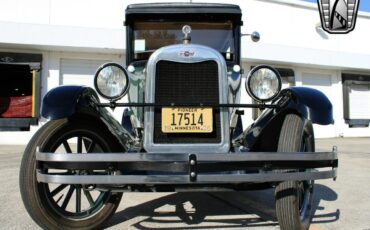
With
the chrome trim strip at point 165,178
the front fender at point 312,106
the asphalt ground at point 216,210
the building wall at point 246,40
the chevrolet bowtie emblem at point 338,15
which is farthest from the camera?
the chevrolet bowtie emblem at point 338,15

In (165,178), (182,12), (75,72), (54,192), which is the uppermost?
(75,72)

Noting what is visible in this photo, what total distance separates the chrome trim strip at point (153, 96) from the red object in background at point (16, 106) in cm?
1075

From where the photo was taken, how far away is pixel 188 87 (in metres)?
3.72

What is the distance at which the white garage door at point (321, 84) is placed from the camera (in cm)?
1741

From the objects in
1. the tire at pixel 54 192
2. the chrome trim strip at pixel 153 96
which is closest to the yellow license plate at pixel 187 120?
the chrome trim strip at pixel 153 96

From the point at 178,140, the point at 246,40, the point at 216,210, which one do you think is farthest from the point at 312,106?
the point at 246,40

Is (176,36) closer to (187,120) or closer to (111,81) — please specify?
(111,81)

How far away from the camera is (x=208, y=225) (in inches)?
158

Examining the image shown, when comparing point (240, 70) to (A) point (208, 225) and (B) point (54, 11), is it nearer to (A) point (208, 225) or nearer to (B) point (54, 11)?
(A) point (208, 225)

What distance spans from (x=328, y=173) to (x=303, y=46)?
583 inches

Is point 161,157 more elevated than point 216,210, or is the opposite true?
point 161,157

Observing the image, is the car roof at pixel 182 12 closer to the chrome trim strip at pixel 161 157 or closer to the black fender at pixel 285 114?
the black fender at pixel 285 114

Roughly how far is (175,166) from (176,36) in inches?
82.7

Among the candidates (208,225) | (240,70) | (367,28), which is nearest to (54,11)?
(240,70)
